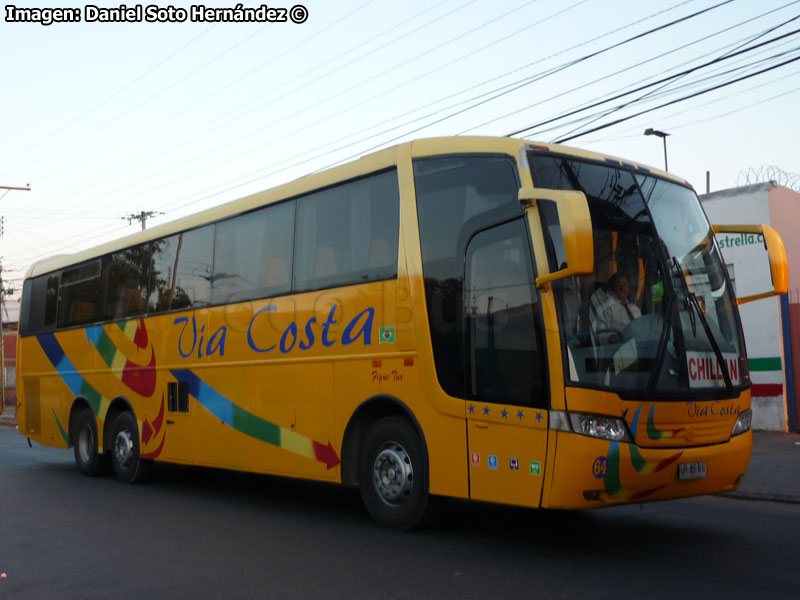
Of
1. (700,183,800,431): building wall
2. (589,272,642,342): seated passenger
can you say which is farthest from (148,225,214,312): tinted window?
(700,183,800,431): building wall

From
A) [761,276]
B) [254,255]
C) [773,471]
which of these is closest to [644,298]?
[254,255]

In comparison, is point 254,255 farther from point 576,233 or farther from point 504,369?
point 576,233

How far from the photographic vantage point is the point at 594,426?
6.99m

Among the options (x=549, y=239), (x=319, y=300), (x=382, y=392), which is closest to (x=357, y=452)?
(x=382, y=392)

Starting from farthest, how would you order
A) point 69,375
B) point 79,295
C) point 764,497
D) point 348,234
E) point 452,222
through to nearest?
1. point 69,375
2. point 79,295
3. point 764,497
4. point 348,234
5. point 452,222

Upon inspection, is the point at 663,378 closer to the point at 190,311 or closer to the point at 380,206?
the point at 380,206

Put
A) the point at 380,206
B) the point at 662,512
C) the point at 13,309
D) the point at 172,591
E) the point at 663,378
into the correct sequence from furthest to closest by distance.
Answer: the point at 13,309, the point at 662,512, the point at 380,206, the point at 663,378, the point at 172,591

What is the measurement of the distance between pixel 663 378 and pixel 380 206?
3.25 m

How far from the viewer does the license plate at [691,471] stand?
24.0 feet

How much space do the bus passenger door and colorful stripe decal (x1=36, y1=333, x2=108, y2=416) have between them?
8.59 m

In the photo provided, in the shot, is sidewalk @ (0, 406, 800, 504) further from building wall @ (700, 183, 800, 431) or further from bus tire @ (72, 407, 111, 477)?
bus tire @ (72, 407, 111, 477)

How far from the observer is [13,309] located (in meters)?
82.2

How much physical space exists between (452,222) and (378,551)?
115 inches

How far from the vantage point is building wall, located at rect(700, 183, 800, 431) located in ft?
53.4
